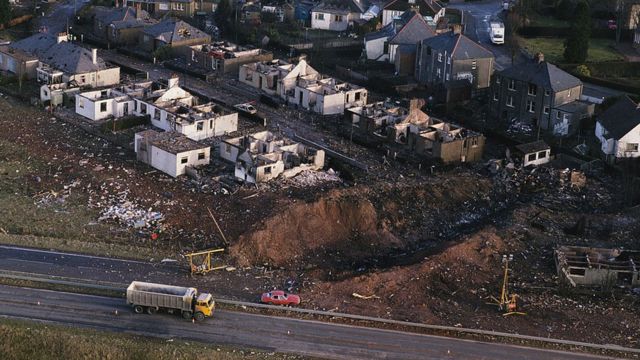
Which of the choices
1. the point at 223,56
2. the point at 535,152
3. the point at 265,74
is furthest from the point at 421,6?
the point at 535,152

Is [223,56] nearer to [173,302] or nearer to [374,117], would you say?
[374,117]

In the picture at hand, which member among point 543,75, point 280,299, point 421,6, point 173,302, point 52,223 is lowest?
point 52,223

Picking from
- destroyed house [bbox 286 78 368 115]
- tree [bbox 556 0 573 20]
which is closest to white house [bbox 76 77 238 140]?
destroyed house [bbox 286 78 368 115]

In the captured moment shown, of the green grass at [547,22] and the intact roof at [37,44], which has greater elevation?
the green grass at [547,22]

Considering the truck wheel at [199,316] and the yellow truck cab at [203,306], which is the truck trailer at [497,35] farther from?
the truck wheel at [199,316]

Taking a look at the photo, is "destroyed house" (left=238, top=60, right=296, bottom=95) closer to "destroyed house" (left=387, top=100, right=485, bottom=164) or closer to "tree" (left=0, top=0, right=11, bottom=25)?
"destroyed house" (left=387, top=100, right=485, bottom=164)

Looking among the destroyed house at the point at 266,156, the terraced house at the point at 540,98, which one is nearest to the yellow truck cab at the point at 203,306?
the destroyed house at the point at 266,156

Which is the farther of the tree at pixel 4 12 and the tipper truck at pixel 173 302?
the tree at pixel 4 12

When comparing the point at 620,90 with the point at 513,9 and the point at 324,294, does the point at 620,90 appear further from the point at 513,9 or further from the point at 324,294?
the point at 324,294
